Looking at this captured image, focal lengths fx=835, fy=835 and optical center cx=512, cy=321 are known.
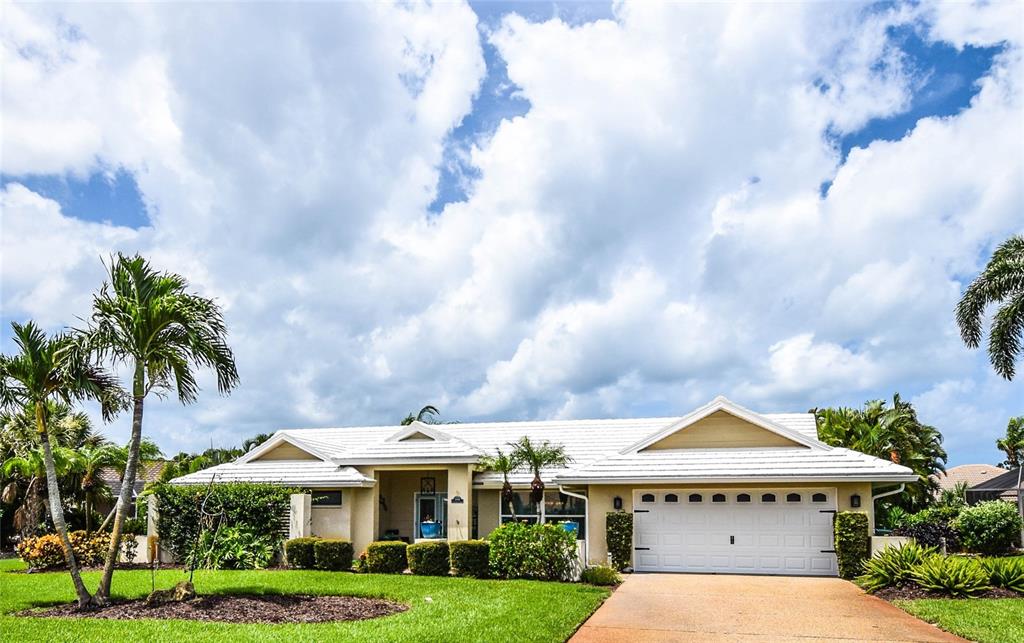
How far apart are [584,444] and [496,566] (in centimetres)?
807

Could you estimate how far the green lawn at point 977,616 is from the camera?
40.5 ft

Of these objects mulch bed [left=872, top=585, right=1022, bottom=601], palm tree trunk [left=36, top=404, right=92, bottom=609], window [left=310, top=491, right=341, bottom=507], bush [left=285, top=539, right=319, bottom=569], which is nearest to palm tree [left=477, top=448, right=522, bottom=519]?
window [left=310, top=491, right=341, bottom=507]

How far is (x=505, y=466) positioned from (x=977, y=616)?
12631 mm

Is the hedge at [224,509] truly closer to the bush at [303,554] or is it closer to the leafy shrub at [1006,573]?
the bush at [303,554]

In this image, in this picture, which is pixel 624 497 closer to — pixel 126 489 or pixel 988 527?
pixel 988 527

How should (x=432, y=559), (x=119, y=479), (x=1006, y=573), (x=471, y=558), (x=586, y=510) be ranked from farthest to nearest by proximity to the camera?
(x=119, y=479), (x=586, y=510), (x=432, y=559), (x=471, y=558), (x=1006, y=573)

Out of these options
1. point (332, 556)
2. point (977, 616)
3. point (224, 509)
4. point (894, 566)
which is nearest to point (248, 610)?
point (332, 556)

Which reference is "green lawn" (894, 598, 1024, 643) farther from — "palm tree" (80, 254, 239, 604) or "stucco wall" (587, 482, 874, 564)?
"palm tree" (80, 254, 239, 604)

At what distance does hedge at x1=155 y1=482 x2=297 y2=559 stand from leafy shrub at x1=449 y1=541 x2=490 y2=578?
19.2 ft

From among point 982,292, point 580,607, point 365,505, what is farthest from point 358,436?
point 982,292

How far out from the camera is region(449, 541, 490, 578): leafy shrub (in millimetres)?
20438

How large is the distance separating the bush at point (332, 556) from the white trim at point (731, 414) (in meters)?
8.06

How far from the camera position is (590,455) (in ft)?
87.1

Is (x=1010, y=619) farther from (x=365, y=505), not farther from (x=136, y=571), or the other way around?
(x=136, y=571)
